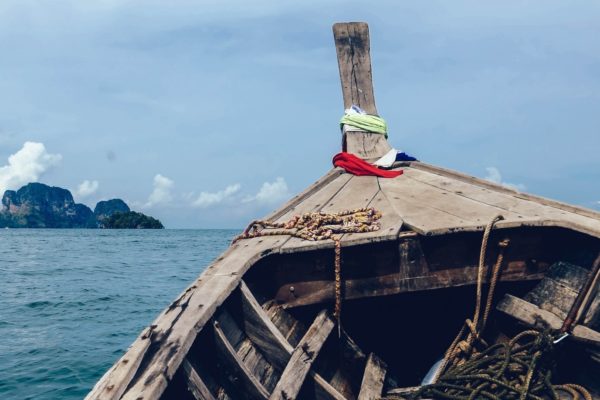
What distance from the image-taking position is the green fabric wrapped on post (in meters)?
6.30

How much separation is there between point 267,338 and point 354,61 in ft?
15.2

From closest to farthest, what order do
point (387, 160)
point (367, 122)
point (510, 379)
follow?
point (510, 379), point (387, 160), point (367, 122)

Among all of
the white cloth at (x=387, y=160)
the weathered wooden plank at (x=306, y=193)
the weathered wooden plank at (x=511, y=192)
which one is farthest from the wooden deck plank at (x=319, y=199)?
the weathered wooden plank at (x=511, y=192)

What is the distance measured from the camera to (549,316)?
3324mm

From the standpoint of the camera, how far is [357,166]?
5543 mm

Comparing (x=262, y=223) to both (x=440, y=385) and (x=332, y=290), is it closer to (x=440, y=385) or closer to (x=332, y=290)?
(x=332, y=290)

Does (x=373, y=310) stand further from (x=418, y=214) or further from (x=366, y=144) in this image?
(x=366, y=144)

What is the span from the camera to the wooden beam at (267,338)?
3342 mm

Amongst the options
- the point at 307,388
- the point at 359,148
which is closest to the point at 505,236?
the point at 307,388

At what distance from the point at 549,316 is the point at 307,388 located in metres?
1.57

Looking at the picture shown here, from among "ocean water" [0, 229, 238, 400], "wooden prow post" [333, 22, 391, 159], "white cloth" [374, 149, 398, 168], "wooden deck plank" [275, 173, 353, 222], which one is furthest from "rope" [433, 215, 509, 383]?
"ocean water" [0, 229, 238, 400]

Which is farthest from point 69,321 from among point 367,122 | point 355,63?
point 367,122

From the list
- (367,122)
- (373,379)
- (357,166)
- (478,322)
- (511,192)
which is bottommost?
(373,379)

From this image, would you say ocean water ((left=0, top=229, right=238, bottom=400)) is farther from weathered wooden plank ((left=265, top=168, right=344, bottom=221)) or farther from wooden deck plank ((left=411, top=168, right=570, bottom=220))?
wooden deck plank ((left=411, top=168, right=570, bottom=220))
